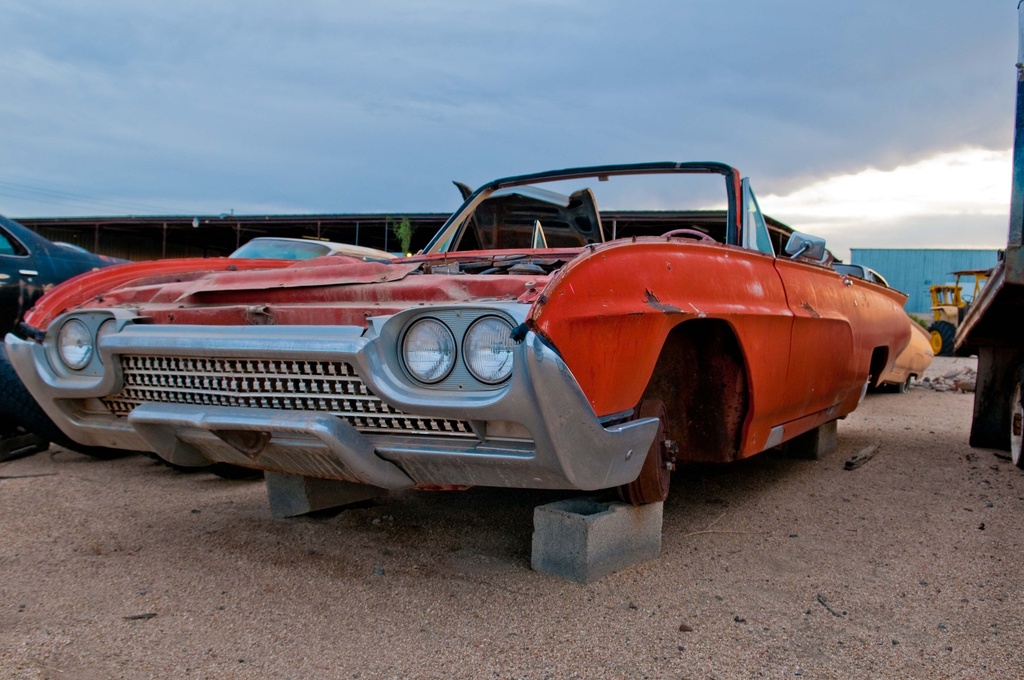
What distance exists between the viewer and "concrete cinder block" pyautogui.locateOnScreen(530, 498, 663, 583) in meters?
2.75

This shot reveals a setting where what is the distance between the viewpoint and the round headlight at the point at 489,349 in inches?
84.3

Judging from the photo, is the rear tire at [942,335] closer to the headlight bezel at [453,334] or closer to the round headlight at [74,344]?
the headlight bezel at [453,334]

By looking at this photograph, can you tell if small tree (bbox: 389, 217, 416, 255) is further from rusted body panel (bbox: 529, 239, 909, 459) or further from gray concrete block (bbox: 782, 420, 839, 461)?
rusted body panel (bbox: 529, 239, 909, 459)

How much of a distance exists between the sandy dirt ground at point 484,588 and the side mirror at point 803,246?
1.22 metres

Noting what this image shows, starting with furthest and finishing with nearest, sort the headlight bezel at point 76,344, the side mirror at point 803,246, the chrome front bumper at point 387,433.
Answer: the side mirror at point 803,246 → the headlight bezel at point 76,344 → the chrome front bumper at point 387,433

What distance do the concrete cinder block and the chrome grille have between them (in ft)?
2.30

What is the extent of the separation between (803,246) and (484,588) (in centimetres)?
222

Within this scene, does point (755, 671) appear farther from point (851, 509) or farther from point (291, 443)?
point (851, 509)

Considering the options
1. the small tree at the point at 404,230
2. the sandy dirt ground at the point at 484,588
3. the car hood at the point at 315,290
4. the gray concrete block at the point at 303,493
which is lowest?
the sandy dirt ground at the point at 484,588

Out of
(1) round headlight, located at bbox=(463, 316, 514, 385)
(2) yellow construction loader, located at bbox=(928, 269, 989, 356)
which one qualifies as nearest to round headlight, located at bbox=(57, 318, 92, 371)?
(1) round headlight, located at bbox=(463, 316, 514, 385)

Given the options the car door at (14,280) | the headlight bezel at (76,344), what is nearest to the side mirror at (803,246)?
the headlight bezel at (76,344)

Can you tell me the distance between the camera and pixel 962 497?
4.23m

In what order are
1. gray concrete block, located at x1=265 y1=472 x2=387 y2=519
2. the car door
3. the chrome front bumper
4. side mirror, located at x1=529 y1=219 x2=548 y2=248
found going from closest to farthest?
the chrome front bumper, gray concrete block, located at x1=265 y1=472 x2=387 y2=519, side mirror, located at x1=529 y1=219 x2=548 y2=248, the car door

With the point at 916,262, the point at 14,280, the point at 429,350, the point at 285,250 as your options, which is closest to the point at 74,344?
the point at 429,350
